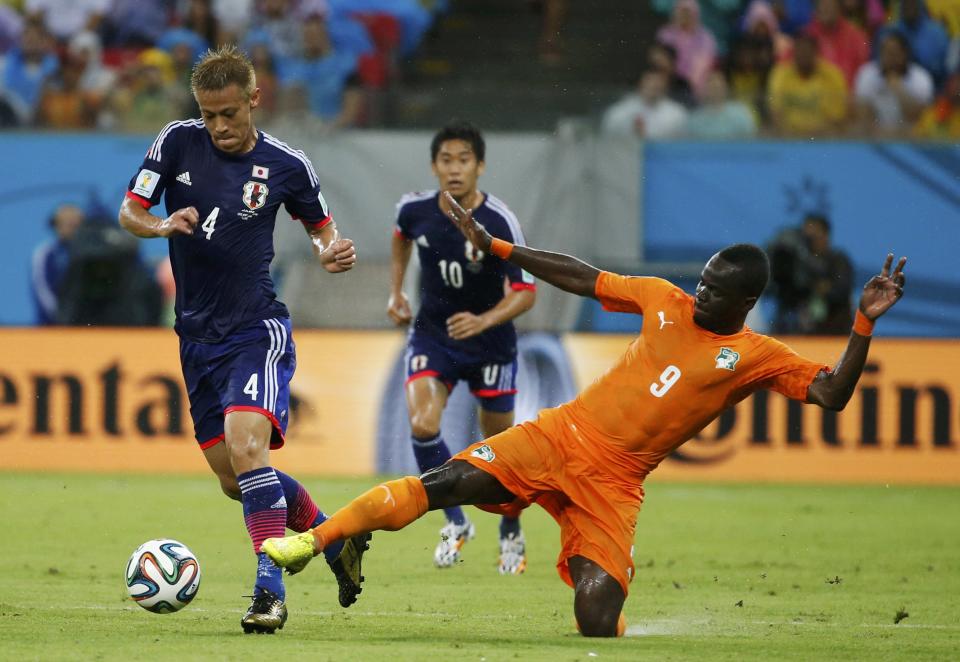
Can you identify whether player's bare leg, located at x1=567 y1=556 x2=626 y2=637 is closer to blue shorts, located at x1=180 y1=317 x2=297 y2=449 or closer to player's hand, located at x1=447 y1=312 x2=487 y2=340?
blue shorts, located at x1=180 y1=317 x2=297 y2=449

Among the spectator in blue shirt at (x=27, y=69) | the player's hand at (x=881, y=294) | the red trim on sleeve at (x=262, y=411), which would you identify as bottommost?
the red trim on sleeve at (x=262, y=411)

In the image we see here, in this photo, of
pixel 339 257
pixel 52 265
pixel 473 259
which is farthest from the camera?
pixel 52 265

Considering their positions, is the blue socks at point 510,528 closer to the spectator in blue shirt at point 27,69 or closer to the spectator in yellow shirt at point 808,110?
the spectator in yellow shirt at point 808,110

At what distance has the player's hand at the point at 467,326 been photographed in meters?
9.09

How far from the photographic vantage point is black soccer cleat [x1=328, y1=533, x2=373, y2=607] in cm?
678

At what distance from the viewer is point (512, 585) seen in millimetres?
8312

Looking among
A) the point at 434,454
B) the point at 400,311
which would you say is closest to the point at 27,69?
the point at 400,311

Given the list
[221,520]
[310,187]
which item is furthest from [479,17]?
[310,187]

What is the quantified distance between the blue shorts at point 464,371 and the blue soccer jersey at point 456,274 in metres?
0.05

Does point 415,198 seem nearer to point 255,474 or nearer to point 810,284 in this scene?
point 255,474

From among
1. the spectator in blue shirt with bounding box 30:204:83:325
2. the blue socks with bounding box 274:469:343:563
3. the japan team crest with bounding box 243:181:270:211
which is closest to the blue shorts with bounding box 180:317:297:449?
the blue socks with bounding box 274:469:343:563

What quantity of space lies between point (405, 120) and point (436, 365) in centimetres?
668

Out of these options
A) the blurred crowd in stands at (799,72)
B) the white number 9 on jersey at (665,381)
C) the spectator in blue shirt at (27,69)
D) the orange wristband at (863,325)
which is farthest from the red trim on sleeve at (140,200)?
the spectator in blue shirt at (27,69)

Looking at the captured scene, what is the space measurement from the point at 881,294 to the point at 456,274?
3705 millimetres
